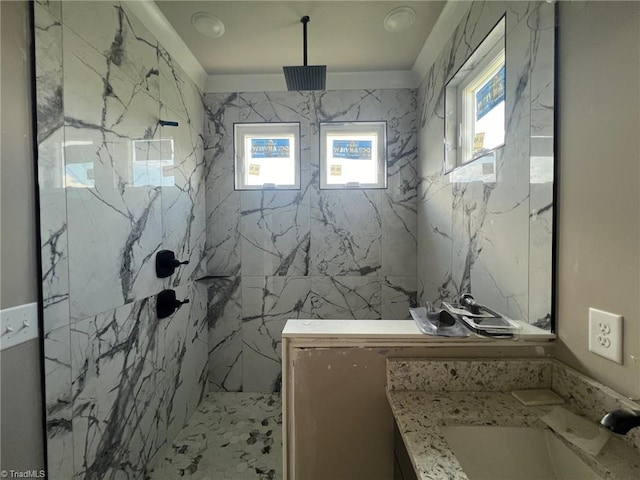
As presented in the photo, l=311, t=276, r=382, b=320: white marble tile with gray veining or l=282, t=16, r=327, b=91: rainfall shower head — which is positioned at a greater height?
l=282, t=16, r=327, b=91: rainfall shower head

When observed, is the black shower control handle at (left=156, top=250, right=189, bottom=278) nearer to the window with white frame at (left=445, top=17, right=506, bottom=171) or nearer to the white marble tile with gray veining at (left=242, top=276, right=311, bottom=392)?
the white marble tile with gray veining at (left=242, top=276, right=311, bottom=392)

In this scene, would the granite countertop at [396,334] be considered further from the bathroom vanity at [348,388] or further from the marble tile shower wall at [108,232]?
the marble tile shower wall at [108,232]

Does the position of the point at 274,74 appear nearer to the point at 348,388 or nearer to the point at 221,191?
the point at 221,191

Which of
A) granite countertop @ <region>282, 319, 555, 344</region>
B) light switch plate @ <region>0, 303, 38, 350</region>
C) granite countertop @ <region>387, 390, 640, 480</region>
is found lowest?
granite countertop @ <region>387, 390, 640, 480</region>

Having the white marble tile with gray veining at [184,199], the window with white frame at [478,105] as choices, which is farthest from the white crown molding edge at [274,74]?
the white marble tile with gray veining at [184,199]

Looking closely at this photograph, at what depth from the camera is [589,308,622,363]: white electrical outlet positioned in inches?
24.6

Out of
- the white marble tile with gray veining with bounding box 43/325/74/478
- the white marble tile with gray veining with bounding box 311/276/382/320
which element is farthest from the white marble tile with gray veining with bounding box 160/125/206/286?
the white marble tile with gray veining with bounding box 311/276/382/320

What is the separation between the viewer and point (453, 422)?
70cm

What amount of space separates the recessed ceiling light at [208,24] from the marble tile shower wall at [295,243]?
1.62 feet

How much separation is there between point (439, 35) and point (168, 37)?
164 centimetres

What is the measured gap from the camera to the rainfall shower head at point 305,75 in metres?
1.47

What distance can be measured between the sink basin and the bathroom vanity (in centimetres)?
20

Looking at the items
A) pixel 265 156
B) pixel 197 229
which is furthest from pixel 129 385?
pixel 265 156

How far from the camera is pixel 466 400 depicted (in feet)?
2.55
